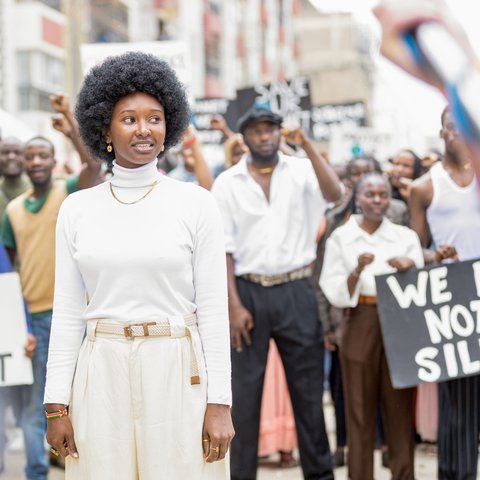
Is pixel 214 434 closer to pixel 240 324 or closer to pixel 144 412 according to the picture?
pixel 144 412

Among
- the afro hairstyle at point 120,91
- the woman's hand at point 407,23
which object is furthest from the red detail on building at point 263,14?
the woman's hand at point 407,23

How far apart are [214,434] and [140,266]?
1.91 ft

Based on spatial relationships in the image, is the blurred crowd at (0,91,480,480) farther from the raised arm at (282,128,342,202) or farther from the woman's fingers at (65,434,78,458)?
the woman's fingers at (65,434,78,458)

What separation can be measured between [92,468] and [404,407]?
2830 mm

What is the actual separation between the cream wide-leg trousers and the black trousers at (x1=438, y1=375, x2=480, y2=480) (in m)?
2.43

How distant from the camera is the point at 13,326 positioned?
17.5ft

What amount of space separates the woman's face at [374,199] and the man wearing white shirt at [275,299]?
329 millimetres

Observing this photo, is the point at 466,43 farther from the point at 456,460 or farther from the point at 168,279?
the point at 456,460

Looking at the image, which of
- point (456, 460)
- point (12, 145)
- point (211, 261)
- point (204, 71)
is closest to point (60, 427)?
point (211, 261)

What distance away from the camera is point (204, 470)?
3.08 metres

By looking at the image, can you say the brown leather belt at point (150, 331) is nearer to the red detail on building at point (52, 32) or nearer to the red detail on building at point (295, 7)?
the red detail on building at point (52, 32)

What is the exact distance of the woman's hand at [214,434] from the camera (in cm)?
306

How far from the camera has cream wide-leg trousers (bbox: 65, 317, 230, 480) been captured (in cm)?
305

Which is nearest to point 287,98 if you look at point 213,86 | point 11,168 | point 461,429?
point 11,168
